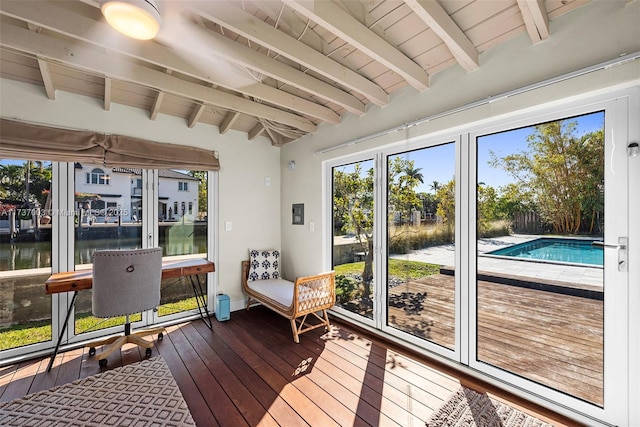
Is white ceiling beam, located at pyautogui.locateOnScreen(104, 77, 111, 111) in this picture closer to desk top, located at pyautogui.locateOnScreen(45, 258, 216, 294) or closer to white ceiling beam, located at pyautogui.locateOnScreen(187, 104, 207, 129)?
white ceiling beam, located at pyautogui.locateOnScreen(187, 104, 207, 129)

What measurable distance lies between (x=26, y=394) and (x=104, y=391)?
1.86 feet

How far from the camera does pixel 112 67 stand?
2.14m

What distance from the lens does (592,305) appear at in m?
1.72

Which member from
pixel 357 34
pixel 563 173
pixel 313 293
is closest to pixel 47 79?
pixel 357 34

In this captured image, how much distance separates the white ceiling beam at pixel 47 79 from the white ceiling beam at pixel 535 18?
135 inches

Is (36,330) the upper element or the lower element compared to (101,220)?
lower

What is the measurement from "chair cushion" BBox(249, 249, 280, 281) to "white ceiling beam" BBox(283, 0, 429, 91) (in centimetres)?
280

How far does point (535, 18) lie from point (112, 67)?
2.97 m

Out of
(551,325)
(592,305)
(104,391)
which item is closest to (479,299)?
(551,325)

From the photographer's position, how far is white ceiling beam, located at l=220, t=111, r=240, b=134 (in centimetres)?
328

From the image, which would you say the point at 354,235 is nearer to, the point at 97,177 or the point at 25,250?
the point at 97,177

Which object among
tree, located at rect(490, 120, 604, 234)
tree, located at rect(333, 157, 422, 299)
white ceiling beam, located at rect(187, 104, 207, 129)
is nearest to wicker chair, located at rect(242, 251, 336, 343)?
tree, located at rect(333, 157, 422, 299)

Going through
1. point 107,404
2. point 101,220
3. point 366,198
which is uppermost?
point 366,198

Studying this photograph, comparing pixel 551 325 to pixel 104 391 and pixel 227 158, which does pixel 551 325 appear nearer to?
pixel 104 391
